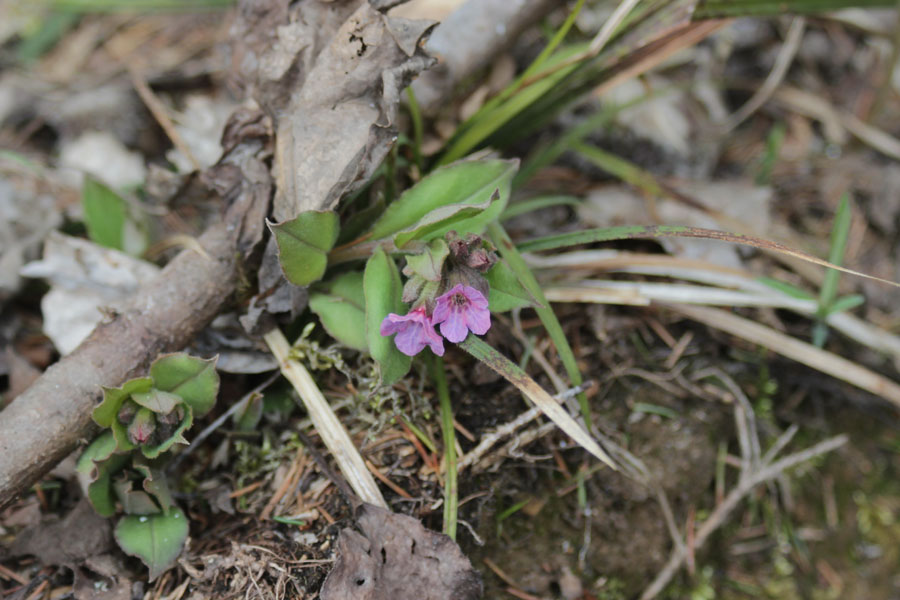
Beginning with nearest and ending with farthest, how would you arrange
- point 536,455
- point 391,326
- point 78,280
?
point 391,326
point 536,455
point 78,280

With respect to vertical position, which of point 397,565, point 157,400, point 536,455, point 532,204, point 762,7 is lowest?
point 536,455

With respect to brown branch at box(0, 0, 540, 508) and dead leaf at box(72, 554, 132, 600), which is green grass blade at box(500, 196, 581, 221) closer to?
brown branch at box(0, 0, 540, 508)

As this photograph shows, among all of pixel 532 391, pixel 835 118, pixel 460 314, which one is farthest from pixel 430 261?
pixel 835 118

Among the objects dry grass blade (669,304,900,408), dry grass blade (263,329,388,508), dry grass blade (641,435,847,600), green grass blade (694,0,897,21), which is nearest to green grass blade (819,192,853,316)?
dry grass blade (669,304,900,408)

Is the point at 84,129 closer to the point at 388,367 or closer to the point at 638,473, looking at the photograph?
the point at 388,367

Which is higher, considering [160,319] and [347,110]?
[347,110]

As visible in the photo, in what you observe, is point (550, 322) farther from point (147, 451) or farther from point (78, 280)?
point (78, 280)
